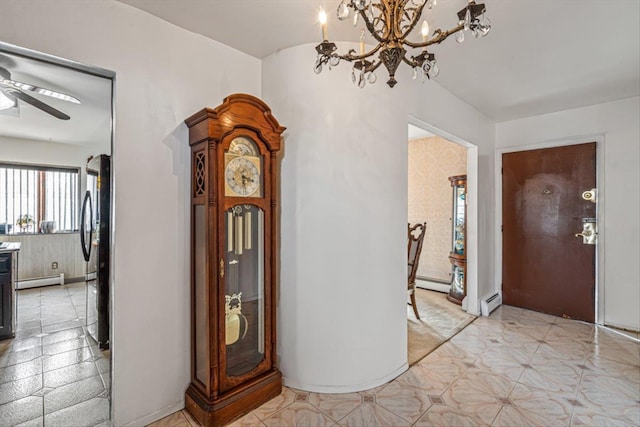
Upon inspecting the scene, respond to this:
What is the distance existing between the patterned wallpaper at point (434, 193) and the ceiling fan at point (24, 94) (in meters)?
4.37

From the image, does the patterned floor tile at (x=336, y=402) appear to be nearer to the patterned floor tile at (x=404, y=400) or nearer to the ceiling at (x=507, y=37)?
the patterned floor tile at (x=404, y=400)

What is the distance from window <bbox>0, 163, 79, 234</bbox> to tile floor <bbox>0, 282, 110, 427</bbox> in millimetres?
362

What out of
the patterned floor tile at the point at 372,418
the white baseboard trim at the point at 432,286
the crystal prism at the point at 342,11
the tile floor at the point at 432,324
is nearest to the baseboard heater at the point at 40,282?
the patterned floor tile at the point at 372,418

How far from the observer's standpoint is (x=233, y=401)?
182 cm

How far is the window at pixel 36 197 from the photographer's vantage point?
153cm

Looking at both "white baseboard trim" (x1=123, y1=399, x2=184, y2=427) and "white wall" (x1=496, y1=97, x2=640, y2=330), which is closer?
"white baseboard trim" (x1=123, y1=399, x2=184, y2=427)

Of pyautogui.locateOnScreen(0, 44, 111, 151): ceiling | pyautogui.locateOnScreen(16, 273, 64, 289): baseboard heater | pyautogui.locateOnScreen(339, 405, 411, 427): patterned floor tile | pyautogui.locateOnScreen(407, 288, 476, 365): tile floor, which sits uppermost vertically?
pyautogui.locateOnScreen(0, 44, 111, 151): ceiling

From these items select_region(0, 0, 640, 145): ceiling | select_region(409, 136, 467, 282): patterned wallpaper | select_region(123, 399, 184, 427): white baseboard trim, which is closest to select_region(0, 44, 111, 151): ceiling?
select_region(0, 0, 640, 145): ceiling

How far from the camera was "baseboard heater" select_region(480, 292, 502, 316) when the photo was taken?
3639 millimetres

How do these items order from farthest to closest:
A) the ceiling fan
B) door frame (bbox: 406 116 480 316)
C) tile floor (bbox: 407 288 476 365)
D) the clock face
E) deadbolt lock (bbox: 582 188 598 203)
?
door frame (bbox: 406 116 480 316) → deadbolt lock (bbox: 582 188 598 203) → tile floor (bbox: 407 288 476 365) → the clock face → the ceiling fan

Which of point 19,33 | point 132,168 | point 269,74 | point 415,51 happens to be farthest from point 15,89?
point 415,51

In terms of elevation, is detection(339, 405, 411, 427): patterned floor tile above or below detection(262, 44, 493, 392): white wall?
below

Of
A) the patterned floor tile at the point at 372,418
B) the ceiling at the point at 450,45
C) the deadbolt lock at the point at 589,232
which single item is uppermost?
the ceiling at the point at 450,45

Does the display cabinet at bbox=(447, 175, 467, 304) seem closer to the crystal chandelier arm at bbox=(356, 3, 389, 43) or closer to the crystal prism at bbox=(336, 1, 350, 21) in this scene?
the crystal chandelier arm at bbox=(356, 3, 389, 43)
